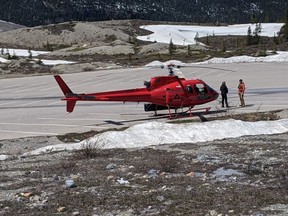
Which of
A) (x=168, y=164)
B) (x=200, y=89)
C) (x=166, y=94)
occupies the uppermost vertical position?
(x=168, y=164)

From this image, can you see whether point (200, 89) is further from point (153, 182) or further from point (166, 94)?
point (153, 182)

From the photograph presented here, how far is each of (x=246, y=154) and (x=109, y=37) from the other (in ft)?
388

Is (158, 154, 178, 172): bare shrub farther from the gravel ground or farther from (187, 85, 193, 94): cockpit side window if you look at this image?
(187, 85, 193, 94): cockpit side window

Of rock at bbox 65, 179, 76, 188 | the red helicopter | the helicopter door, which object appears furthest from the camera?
the helicopter door

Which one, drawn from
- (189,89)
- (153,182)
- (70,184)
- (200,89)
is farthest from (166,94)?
(70,184)

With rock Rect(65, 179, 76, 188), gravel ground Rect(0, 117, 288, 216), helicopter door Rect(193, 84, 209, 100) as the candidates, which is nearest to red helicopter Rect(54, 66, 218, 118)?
helicopter door Rect(193, 84, 209, 100)

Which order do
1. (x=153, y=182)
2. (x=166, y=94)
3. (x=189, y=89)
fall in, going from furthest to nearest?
(x=189, y=89) → (x=166, y=94) → (x=153, y=182)

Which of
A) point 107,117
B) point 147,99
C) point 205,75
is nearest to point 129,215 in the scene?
point 147,99

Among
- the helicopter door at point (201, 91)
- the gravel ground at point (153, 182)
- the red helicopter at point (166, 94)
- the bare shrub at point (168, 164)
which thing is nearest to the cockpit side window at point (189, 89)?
the red helicopter at point (166, 94)

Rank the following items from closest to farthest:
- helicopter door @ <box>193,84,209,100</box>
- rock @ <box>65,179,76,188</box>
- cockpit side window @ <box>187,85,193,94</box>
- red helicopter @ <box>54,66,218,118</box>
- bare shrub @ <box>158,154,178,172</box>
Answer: rock @ <box>65,179,76,188</box> < bare shrub @ <box>158,154,178,172</box> < red helicopter @ <box>54,66,218,118</box> < cockpit side window @ <box>187,85,193,94</box> < helicopter door @ <box>193,84,209,100</box>

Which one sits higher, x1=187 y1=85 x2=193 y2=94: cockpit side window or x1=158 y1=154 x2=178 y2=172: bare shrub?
x1=158 y1=154 x2=178 y2=172: bare shrub

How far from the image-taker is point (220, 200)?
836cm

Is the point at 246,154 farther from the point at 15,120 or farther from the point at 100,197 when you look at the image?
the point at 15,120

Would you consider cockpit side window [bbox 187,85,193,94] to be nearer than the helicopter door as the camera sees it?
Yes
